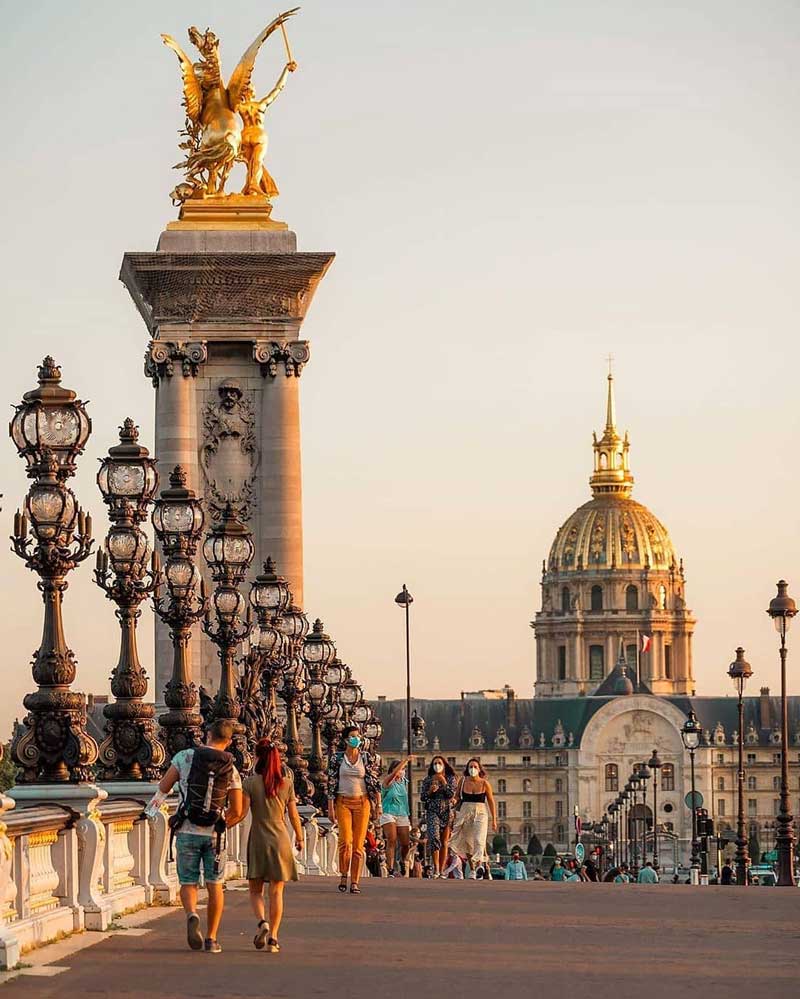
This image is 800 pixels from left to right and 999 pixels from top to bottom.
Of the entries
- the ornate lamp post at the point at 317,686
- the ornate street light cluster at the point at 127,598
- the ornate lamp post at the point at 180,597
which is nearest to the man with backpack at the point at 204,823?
the ornate street light cluster at the point at 127,598

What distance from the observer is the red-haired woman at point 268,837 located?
2462 centimetres

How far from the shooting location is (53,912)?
79.2 feet

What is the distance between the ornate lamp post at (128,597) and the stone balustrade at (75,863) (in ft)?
2.24

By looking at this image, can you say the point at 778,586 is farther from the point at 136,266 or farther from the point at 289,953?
the point at 289,953

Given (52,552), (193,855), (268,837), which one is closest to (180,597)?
(52,552)

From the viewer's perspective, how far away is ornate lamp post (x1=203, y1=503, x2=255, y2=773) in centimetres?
3766

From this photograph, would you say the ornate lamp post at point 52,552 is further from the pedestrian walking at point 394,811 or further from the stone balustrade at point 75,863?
the pedestrian walking at point 394,811

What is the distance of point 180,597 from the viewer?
34.9m

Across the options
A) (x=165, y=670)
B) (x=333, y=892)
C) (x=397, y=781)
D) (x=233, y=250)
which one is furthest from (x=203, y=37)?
(x=333, y=892)

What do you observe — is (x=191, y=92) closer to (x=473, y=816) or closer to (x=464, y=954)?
(x=473, y=816)

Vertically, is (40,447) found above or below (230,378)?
below

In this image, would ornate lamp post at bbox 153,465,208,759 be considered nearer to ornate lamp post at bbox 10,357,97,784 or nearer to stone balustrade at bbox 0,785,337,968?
stone balustrade at bbox 0,785,337,968

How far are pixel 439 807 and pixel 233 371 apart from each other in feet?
76.7

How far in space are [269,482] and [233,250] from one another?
5.40 meters
